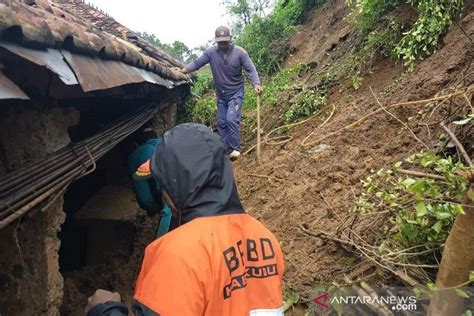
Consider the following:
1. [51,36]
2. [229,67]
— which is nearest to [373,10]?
[229,67]

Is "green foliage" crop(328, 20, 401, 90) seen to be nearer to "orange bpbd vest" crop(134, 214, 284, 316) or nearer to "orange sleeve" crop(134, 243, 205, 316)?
"orange bpbd vest" crop(134, 214, 284, 316)

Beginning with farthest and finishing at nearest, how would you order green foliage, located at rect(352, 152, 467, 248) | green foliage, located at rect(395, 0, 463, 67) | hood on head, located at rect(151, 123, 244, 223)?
green foliage, located at rect(395, 0, 463, 67), green foliage, located at rect(352, 152, 467, 248), hood on head, located at rect(151, 123, 244, 223)

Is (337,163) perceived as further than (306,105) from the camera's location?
No

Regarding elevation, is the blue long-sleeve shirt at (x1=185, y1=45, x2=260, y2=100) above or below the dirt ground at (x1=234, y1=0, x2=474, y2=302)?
above

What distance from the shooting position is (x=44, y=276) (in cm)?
246

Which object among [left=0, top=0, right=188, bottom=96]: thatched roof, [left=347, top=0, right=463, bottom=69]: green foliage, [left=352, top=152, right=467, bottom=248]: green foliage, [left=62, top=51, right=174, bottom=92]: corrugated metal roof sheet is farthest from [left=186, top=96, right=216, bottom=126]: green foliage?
[left=352, top=152, right=467, bottom=248]: green foliage

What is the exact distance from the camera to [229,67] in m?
6.56

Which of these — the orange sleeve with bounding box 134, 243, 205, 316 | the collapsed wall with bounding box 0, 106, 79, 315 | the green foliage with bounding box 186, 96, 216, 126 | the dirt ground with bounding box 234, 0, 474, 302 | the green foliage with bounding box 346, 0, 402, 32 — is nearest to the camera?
the orange sleeve with bounding box 134, 243, 205, 316

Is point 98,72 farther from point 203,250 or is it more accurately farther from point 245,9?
point 245,9

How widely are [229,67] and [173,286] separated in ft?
18.2

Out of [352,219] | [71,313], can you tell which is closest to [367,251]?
[352,219]

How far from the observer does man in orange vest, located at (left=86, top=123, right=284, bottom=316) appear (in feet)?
4.54

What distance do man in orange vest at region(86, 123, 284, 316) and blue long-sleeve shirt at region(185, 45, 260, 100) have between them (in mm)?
5018

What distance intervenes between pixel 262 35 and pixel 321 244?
32.4ft
